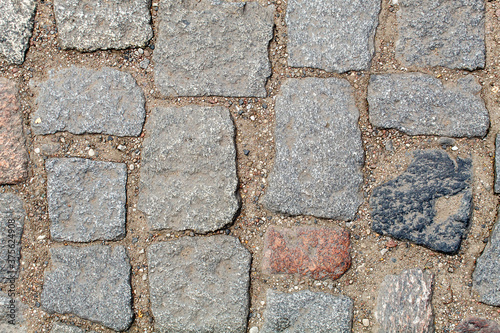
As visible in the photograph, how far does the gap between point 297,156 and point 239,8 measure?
669 mm

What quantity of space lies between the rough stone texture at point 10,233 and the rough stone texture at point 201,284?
1.97 feet

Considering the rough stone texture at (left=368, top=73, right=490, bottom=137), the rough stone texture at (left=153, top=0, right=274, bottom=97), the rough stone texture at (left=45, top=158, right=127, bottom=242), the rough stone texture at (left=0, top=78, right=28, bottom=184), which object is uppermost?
the rough stone texture at (left=153, top=0, right=274, bottom=97)

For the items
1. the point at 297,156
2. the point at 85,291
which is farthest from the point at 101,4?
the point at 85,291

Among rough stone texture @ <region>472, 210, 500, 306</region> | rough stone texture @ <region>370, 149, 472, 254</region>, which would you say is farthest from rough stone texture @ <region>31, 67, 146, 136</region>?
rough stone texture @ <region>472, 210, 500, 306</region>

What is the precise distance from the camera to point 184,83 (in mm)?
1682

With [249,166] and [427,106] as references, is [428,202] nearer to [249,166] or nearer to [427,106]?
[427,106]

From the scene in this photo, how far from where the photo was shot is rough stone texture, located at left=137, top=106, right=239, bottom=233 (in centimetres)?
162

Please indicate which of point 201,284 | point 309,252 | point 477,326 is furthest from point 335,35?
point 477,326

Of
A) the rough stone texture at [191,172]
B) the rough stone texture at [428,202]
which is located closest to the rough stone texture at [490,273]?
the rough stone texture at [428,202]

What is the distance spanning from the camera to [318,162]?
5.29 ft

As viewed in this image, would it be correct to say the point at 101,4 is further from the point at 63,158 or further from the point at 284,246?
the point at 284,246

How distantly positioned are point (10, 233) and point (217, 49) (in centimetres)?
117

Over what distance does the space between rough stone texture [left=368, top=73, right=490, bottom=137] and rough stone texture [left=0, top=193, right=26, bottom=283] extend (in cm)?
154

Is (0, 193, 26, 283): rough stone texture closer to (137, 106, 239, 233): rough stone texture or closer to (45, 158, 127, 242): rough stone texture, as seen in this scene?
(45, 158, 127, 242): rough stone texture
